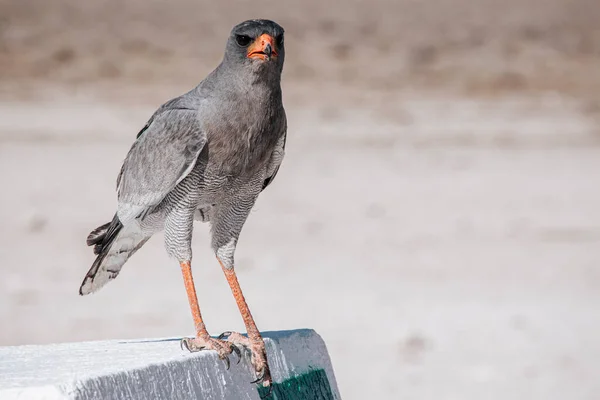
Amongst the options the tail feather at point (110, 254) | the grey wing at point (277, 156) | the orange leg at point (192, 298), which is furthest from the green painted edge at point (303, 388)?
the tail feather at point (110, 254)

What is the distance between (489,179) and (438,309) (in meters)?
7.10

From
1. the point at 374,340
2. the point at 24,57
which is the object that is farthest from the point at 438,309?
the point at 24,57

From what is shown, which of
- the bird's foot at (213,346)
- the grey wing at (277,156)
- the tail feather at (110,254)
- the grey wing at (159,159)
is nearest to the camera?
the bird's foot at (213,346)

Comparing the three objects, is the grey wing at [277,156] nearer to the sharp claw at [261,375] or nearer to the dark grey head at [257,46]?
the dark grey head at [257,46]

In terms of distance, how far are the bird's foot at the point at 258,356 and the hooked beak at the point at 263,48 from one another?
0.98m

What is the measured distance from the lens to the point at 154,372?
3.91m

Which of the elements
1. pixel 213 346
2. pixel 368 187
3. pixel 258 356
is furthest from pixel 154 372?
pixel 368 187

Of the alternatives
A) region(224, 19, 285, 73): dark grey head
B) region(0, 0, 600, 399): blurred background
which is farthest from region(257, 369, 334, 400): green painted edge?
region(0, 0, 600, 399): blurred background

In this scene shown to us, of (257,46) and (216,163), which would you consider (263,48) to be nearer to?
(257,46)

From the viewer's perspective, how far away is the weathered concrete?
11.7ft

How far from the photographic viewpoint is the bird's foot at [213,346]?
176 inches

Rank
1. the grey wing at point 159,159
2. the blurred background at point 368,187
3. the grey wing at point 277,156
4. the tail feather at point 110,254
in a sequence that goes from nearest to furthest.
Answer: the grey wing at point 159,159 < the grey wing at point 277,156 < the tail feather at point 110,254 < the blurred background at point 368,187

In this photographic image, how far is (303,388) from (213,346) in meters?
0.37

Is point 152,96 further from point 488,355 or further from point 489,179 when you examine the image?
point 488,355
